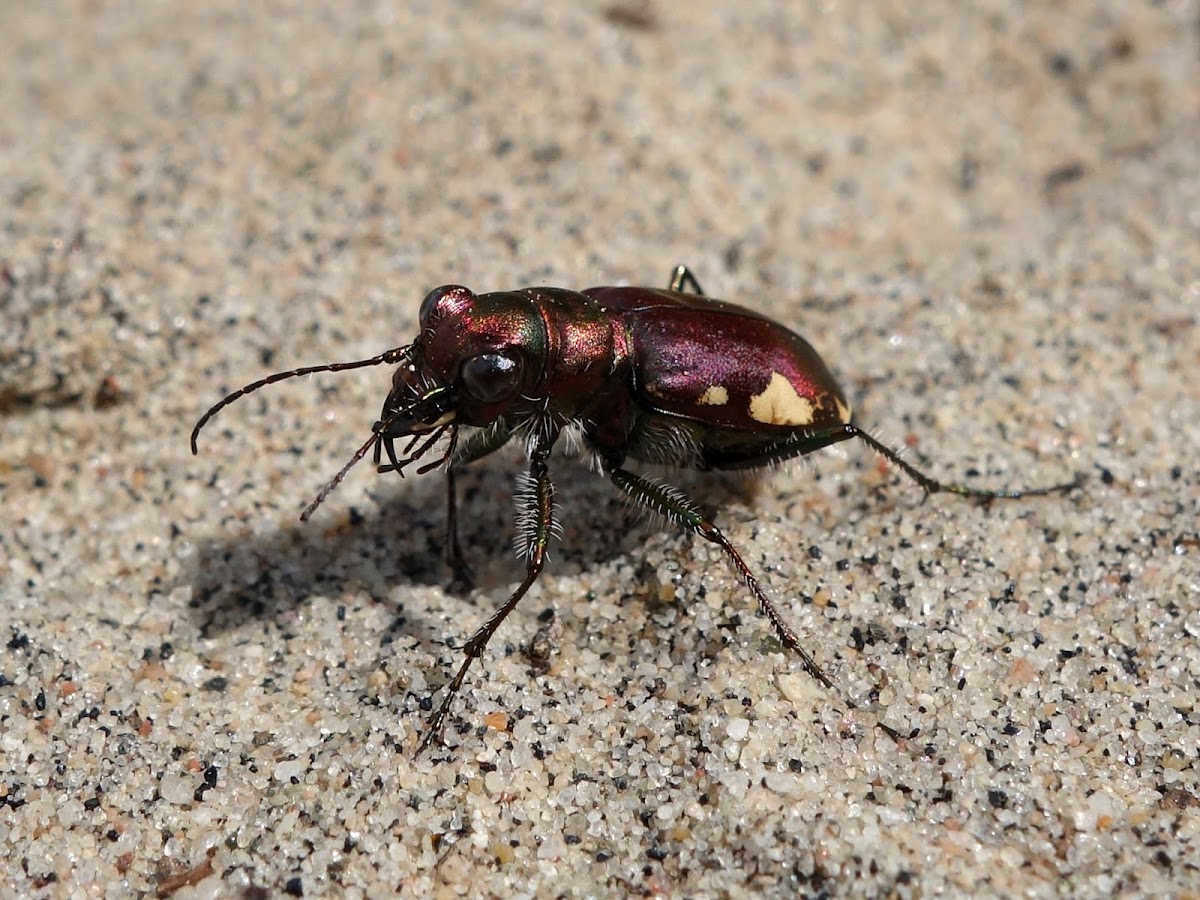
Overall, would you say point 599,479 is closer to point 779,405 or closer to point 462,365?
point 779,405

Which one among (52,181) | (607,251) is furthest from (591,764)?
(52,181)

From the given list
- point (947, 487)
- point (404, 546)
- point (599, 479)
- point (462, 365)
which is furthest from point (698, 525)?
point (404, 546)

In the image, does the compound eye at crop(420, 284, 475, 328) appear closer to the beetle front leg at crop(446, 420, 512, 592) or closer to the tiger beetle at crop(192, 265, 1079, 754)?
the tiger beetle at crop(192, 265, 1079, 754)

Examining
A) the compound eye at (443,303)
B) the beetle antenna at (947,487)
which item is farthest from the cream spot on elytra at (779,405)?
the compound eye at (443,303)

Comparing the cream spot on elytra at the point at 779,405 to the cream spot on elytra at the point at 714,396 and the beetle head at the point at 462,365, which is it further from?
the beetle head at the point at 462,365

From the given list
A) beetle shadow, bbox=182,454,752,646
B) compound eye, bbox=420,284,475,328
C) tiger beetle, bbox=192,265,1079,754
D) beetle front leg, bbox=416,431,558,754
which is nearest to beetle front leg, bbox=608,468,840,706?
tiger beetle, bbox=192,265,1079,754

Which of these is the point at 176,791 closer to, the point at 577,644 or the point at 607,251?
the point at 577,644
